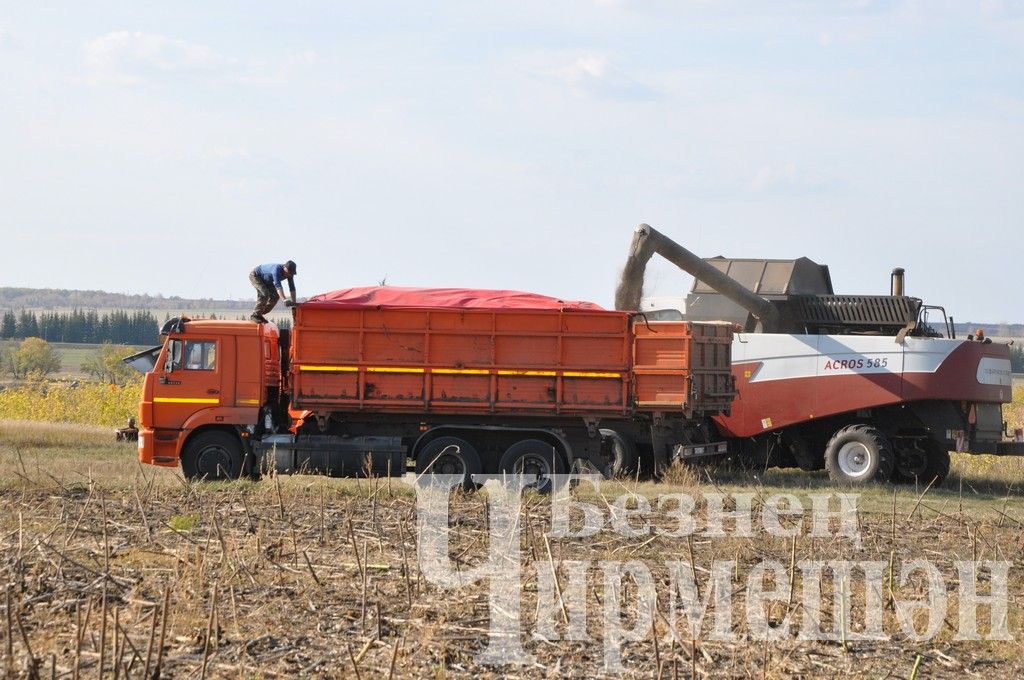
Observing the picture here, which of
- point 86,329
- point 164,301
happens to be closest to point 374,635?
point 86,329

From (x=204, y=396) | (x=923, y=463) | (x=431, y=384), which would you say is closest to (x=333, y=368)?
(x=431, y=384)

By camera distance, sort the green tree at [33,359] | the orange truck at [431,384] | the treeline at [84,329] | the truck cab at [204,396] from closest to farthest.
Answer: the orange truck at [431,384] < the truck cab at [204,396] < the green tree at [33,359] < the treeline at [84,329]

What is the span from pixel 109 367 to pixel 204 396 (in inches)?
1401

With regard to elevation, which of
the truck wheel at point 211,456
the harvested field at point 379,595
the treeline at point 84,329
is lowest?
the harvested field at point 379,595

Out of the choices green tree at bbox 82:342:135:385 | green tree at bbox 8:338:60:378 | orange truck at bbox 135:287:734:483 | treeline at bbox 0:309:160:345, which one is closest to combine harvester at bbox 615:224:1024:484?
orange truck at bbox 135:287:734:483

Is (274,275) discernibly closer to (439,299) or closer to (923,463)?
(439,299)

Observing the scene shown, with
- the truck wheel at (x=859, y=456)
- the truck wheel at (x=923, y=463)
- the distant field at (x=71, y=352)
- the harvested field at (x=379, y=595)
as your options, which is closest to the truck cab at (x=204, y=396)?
the harvested field at (x=379, y=595)

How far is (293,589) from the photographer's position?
30.2 feet

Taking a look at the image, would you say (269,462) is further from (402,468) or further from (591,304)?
(591,304)

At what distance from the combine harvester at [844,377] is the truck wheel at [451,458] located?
176 inches

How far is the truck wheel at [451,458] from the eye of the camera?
1709 centimetres

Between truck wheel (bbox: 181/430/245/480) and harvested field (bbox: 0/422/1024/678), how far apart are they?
10.1 feet

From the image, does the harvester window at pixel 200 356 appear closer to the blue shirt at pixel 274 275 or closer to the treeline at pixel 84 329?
the blue shirt at pixel 274 275

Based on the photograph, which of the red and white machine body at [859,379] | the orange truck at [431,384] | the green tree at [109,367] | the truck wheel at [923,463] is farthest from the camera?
the green tree at [109,367]
